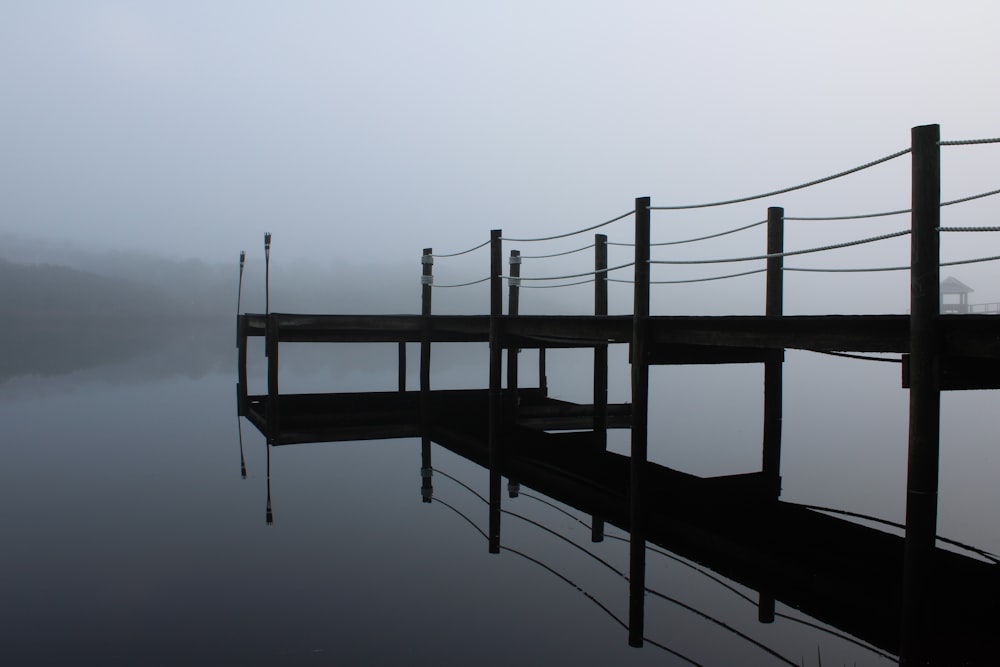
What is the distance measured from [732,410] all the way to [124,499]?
27063mm

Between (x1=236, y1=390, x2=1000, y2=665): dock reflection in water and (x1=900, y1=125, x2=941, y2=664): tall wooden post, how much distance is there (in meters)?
0.10

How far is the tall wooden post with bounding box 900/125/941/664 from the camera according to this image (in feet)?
18.3

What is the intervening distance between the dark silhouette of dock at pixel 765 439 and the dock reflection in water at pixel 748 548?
23 mm

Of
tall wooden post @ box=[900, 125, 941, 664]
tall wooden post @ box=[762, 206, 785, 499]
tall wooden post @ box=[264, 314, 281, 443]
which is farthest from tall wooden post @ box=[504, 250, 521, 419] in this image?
tall wooden post @ box=[900, 125, 941, 664]

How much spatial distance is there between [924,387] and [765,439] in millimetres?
6319

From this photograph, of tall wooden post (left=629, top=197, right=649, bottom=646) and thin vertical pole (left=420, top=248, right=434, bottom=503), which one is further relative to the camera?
thin vertical pole (left=420, top=248, right=434, bottom=503)

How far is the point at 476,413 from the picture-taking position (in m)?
18.5

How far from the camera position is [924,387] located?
18.4 feet

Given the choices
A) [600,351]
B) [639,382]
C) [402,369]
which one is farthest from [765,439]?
[402,369]

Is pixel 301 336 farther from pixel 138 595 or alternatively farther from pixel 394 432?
pixel 138 595

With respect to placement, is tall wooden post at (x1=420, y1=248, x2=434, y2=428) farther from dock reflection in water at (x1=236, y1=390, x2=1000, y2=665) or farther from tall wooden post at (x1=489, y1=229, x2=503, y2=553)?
tall wooden post at (x1=489, y1=229, x2=503, y2=553)

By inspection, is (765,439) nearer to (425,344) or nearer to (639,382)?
(639,382)

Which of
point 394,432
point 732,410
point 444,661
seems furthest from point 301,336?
point 732,410

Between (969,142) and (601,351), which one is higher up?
(969,142)
